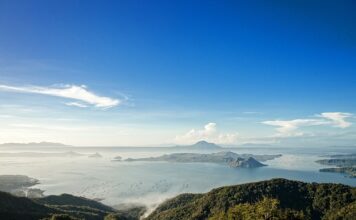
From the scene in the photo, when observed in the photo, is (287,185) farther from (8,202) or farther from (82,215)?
(8,202)

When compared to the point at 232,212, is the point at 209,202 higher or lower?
lower

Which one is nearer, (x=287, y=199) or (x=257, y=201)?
(x=257, y=201)

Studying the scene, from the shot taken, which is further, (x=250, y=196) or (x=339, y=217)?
(x=250, y=196)

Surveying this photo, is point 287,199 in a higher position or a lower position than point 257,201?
higher

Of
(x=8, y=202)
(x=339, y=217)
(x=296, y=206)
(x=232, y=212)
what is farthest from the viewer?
(x=296, y=206)

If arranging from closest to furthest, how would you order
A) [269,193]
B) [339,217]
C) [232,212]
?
[232,212] < [339,217] < [269,193]

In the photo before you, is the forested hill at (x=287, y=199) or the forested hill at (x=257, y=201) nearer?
the forested hill at (x=257, y=201)

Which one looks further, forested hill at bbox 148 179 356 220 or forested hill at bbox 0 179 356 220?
forested hill at bbox 148 179 356 220

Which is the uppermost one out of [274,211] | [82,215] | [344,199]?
[274,211]

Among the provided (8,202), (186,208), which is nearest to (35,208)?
(8,202)

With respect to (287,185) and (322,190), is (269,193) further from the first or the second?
(322,190)
